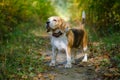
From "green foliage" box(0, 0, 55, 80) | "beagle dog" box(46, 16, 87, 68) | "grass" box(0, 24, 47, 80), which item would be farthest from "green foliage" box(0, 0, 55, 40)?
"beagle dog" box(46, 16, 87, 68)

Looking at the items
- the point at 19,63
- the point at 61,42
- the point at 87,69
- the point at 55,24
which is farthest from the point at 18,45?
the point at 87,69

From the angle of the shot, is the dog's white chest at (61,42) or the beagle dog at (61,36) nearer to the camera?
the beagle dog at (61,36)

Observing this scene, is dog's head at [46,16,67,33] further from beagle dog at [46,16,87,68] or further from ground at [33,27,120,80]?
ground at [33,27,120,80]

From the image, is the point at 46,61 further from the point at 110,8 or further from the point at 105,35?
the point at 110,8

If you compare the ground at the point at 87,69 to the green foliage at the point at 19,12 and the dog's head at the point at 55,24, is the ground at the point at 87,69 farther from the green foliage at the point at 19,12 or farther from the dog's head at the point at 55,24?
the green foliage at the point at 19,12

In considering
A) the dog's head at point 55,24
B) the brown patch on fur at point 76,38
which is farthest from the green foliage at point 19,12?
the dog's head at point 55,24

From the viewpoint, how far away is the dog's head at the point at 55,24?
8586 millimetres

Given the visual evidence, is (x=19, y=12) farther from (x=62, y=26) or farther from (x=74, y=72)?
(x=74, y=72)

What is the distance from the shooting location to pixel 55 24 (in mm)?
8648

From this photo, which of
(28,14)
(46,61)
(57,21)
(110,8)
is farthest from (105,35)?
(28,14)

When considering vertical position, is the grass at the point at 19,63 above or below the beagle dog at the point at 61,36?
below

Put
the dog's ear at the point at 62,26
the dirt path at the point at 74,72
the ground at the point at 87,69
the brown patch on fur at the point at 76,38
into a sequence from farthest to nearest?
1. the brown patch on fur at the point at 76,38
2. the dog's ear at the point at 62,26
3. the dirt path at the point at 74,72
4. the ground at the point at 87,69

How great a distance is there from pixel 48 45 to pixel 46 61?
3.35m

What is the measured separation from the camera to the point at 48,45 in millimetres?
13148
